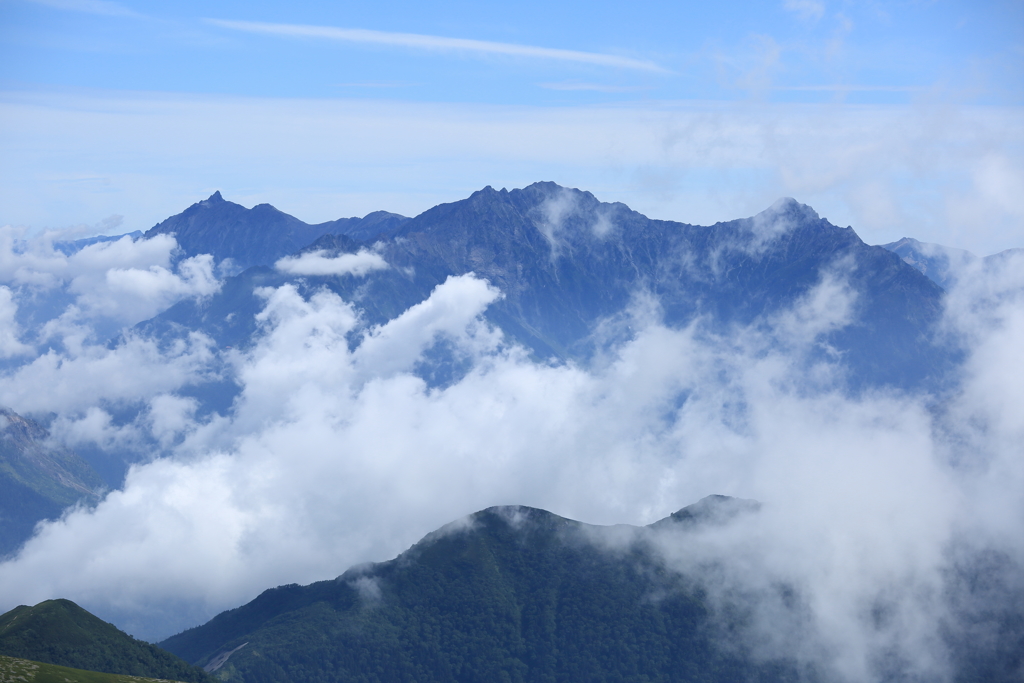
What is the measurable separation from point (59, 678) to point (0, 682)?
1944 centimetres

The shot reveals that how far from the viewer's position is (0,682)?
178 meters

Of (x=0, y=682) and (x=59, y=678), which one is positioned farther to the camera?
(x=59, y=678)

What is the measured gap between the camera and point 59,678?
196250 mm
